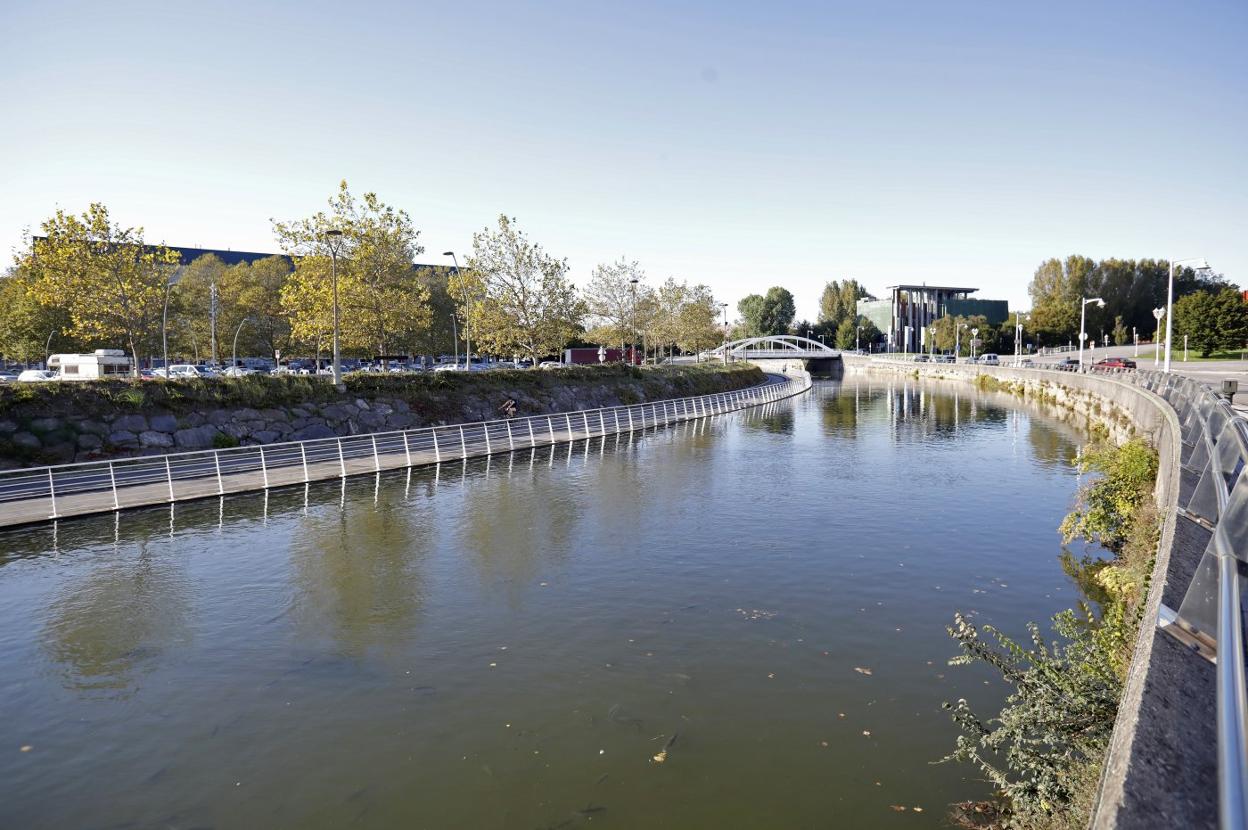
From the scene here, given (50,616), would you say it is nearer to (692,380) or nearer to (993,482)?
(993,482)

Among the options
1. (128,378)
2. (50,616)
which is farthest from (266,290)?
(50,616)

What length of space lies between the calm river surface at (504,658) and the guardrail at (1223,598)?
2.80 metres

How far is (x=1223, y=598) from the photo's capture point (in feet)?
13.4

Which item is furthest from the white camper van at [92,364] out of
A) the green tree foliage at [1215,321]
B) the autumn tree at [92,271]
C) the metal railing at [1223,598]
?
the green tree foliage at [1215,321]

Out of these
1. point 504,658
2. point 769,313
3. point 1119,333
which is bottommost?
point 504,658

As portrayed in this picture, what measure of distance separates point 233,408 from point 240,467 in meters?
5.93

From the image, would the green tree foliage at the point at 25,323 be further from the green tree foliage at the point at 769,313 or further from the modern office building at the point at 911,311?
the modern office building at the point at 911,311

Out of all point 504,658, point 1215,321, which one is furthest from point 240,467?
point 1215,321

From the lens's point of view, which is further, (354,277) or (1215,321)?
(1215,321)

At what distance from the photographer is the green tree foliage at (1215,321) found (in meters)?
74.6

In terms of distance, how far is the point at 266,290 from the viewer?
68812mm

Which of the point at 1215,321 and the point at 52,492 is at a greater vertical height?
the point at 1215,321

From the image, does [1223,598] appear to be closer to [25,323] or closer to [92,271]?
[92,271]

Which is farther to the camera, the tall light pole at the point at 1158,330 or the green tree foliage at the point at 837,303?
the green tree foliage at the point at 837,303
